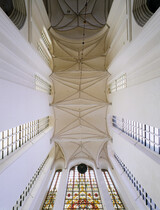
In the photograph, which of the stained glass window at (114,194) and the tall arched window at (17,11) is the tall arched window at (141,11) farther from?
the stained glass window at (114,194)

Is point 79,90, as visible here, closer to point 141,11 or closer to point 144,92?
point 144,92

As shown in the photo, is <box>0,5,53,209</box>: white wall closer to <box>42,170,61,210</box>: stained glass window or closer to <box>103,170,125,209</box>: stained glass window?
<box>42,170,61,210</box>: stained glass window

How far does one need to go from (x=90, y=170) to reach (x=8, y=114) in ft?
34.5

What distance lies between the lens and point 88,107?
12727 mm

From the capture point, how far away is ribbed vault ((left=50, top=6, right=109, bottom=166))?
1186 cm

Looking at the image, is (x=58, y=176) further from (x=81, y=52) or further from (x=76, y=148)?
(x=81, y=52)

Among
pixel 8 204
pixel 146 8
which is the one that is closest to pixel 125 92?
pixel 146 8

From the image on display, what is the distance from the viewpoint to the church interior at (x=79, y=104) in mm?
5523

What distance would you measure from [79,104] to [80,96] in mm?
1124

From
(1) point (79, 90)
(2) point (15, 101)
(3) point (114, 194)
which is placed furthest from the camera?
(1) point (79, 90)

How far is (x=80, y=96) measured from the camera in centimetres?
1287

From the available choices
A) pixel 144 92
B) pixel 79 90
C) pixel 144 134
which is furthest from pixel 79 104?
pixel 144 92

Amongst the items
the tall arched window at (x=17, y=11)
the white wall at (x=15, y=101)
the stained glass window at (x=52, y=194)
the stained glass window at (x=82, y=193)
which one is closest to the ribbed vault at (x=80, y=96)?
the stained glass window at (x=82, y=193)

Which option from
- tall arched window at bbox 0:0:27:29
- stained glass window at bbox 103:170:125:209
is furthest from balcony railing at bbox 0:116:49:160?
Answer: stained glass window at bbox 103:170:125:209
